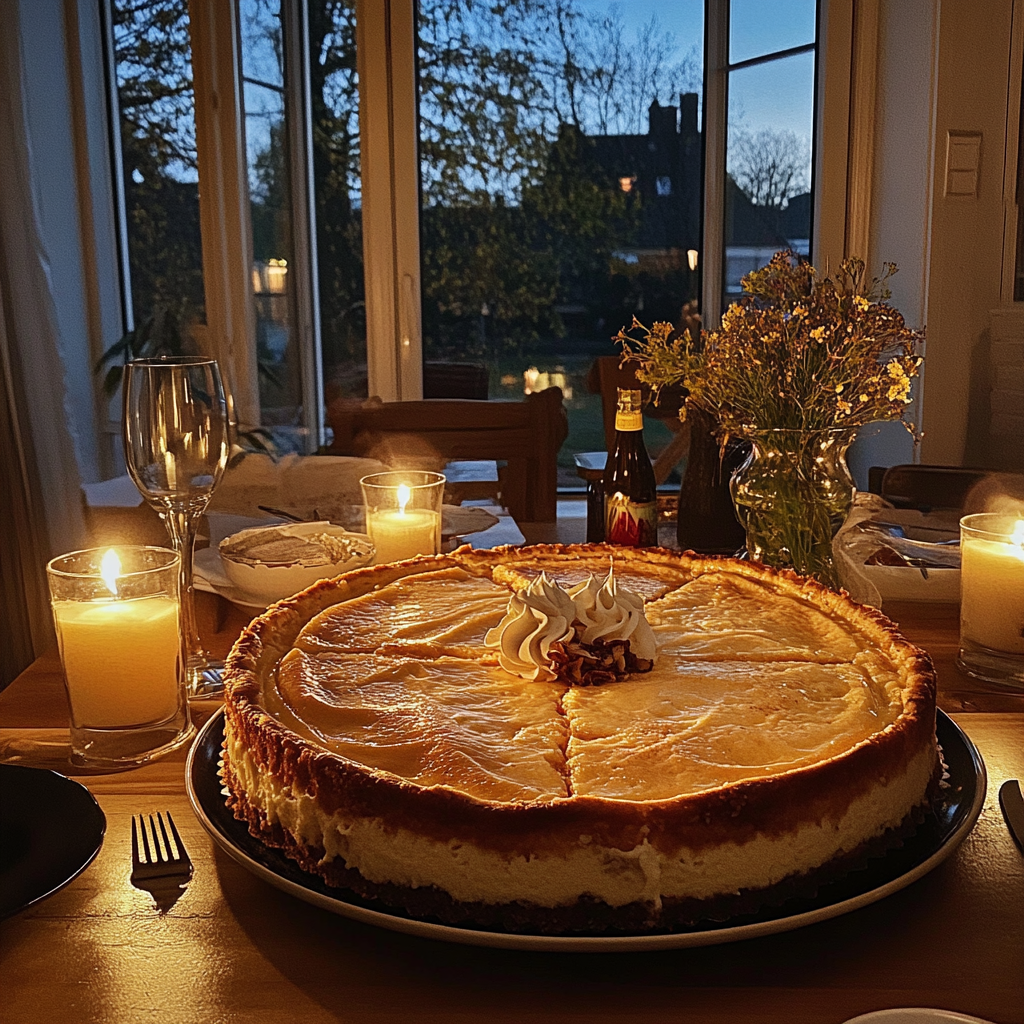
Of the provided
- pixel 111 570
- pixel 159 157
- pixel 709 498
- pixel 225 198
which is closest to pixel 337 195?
pixel 225 198

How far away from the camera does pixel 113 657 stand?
41.9 inches

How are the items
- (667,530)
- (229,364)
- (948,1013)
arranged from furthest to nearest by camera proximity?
(229,364), (667,530), (948,1013)

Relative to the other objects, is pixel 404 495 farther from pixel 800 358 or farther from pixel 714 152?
pixel 714 152

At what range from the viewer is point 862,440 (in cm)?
480

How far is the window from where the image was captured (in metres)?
4.75

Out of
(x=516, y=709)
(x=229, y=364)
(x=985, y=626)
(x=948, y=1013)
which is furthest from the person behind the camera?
(x=229, y=364)

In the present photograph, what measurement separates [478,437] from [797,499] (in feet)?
4.48

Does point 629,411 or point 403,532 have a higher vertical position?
point 629,411

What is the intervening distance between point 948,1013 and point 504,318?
4.86 m

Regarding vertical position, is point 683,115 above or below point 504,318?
above

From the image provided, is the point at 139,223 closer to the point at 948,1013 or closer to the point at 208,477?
the point at 208,477

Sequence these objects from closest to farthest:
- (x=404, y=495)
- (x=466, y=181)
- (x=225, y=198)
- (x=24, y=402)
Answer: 1. (x=404, y=495)
2. (x=24, y=402)
3. (x=225, y=198)
4. (x=466, y=181)

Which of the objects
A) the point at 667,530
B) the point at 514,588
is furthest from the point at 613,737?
the point at 667,530

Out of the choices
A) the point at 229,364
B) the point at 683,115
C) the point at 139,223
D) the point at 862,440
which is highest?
the point at 683,115
